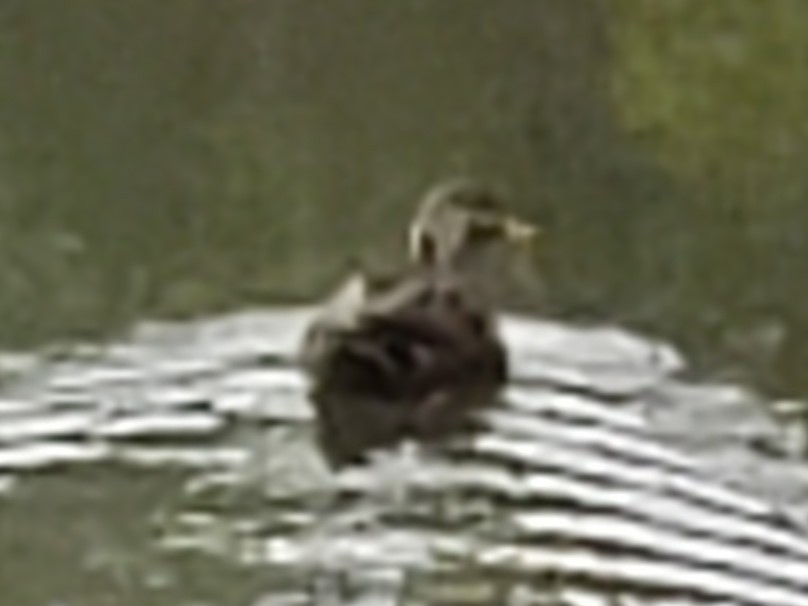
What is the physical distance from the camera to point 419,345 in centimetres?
166

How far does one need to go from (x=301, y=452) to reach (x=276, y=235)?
0.26 meters

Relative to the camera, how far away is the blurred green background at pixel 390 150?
1924 mm

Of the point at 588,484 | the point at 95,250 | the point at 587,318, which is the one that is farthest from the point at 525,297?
the point at 95,250

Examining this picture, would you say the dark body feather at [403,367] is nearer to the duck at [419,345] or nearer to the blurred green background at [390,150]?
the duck at [419,345]

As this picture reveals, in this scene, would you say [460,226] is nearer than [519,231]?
Yes

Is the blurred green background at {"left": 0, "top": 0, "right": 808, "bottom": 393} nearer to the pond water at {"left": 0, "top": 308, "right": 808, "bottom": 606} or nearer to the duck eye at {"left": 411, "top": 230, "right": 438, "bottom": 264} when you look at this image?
the pond water at {"left": 0, "top": 308, "right": 808, "bottom": 606}

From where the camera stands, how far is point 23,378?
1903 millimetres

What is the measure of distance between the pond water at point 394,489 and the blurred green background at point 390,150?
0.07m

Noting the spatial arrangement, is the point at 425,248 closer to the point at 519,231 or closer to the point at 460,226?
the point at 460,226

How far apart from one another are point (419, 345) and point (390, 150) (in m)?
0.39

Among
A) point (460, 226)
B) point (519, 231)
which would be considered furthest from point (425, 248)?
point (519, 231)

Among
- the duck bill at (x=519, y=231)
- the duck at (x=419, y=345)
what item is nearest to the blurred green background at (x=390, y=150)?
the duck bill at (x=519, y=231)

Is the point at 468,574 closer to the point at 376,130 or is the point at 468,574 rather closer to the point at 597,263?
the point at 597,263

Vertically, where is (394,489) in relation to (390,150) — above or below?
below
